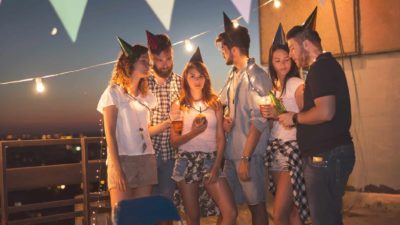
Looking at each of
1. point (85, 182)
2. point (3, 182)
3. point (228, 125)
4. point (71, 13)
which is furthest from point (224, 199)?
point (71, 13)

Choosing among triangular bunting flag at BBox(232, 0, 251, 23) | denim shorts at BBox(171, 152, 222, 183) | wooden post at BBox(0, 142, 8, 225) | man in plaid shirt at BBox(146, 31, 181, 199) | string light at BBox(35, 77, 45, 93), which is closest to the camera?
denim shorts at BBox(171, 152, 222, 183)

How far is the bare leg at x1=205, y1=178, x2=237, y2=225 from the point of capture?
11.8 ft

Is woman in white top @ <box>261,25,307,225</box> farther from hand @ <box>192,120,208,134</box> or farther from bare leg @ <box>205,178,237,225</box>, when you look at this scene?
hand @ <box>192,120,208,134</box>

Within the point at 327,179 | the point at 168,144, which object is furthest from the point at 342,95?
the point at 168,144

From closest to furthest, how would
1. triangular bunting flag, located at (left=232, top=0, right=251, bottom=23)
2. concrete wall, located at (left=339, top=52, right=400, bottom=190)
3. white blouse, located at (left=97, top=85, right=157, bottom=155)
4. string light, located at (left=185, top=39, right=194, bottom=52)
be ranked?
white blouse, located at (left=97, top=85, right=157, bottom=155) < string light, located at (left=185, top=39, right=194, bottom=52) < concrete wall, located at (left=339, top=52, right=400, bottom=190) < triangular bunting flag, located at (left=232, top=0, right=251, bottom=23)

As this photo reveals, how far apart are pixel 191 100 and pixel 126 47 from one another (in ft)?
2.34

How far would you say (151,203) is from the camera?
285 cm

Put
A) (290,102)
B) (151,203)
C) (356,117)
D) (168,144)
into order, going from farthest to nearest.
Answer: (356,117) < (168,144) < (290,102) < (151,203)

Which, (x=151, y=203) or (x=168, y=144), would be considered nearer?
(x=151, y=203)

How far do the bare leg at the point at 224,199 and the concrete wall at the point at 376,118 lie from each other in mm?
4241

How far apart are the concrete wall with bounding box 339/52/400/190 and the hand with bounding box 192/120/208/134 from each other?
438cm

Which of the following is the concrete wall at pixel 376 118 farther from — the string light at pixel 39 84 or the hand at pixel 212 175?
the string light at pixel 39 84

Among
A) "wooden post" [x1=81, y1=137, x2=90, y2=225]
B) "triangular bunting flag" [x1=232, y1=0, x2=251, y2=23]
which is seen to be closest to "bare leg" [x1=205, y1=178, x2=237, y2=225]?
"wooden post" [x1=81, y1=137, x2=90, y2=225]

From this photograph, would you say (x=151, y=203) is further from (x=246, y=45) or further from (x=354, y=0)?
(x=354, y=0)
